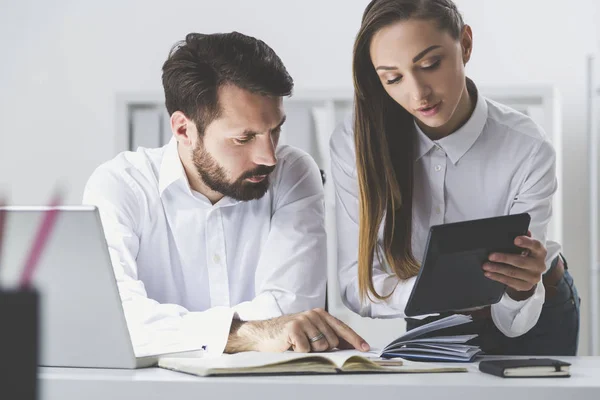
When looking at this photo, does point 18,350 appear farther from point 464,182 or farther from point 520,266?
point 464,182

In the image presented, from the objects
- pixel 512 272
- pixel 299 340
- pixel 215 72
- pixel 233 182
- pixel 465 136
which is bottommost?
pixel 299 340

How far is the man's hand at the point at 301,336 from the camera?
1.29 m

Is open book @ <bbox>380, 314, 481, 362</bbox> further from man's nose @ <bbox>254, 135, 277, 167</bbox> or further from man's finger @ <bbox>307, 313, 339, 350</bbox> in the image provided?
man's nose @ <bbox>254, 135, 277, 167</bbox>

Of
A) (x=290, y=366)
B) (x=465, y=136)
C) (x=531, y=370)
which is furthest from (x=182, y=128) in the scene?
(x=531, y=370)

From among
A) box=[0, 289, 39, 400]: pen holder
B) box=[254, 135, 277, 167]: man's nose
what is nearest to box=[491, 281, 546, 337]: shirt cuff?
box=[254, 135, 277, 167]: man's nose

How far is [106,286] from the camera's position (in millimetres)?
955

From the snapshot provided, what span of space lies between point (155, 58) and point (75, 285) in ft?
9.73

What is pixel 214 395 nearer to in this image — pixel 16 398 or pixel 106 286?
pixel 106 286

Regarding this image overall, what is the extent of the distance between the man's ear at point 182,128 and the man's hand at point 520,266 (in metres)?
0.80

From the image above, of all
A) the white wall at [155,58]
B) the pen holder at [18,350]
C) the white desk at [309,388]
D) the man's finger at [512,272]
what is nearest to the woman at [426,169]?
the man's finger at [512,272]

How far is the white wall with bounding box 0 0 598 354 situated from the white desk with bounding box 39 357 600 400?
2737mm

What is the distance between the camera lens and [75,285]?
96 cm

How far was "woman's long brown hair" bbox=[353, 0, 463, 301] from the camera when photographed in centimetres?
160

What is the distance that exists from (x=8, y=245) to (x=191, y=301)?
2.83ft
